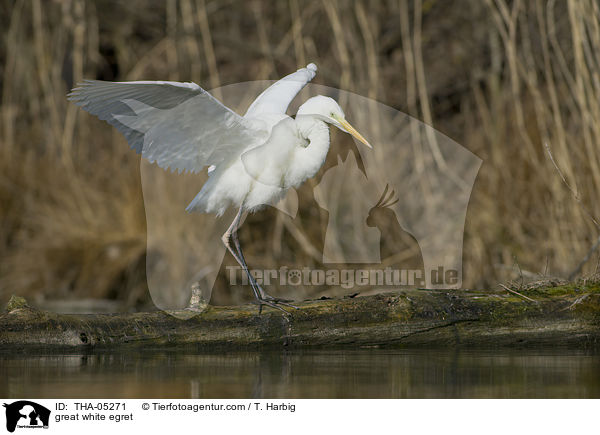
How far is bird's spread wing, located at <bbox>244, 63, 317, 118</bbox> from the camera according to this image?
460 cm

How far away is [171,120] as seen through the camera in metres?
4.19

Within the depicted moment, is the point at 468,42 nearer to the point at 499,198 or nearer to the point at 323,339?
the point at 499,198

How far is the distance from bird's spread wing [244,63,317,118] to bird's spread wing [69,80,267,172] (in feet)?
0.82

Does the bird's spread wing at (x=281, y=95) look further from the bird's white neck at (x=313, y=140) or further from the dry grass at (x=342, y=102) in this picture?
the dry grass at (x=342, y=102)

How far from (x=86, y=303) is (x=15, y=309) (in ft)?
10.9

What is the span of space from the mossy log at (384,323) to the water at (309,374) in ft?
0.26

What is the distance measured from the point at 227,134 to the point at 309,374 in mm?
1643

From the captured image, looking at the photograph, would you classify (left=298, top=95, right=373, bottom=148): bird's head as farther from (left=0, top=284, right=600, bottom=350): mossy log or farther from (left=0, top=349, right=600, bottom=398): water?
(left=0, top=349, right=600, bottom=398): water

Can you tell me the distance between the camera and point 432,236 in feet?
20.1

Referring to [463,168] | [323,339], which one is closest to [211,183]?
[323,339]

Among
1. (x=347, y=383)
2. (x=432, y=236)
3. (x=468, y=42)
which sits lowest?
(x=347, y=383)

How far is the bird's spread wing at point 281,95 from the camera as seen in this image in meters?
4.60
